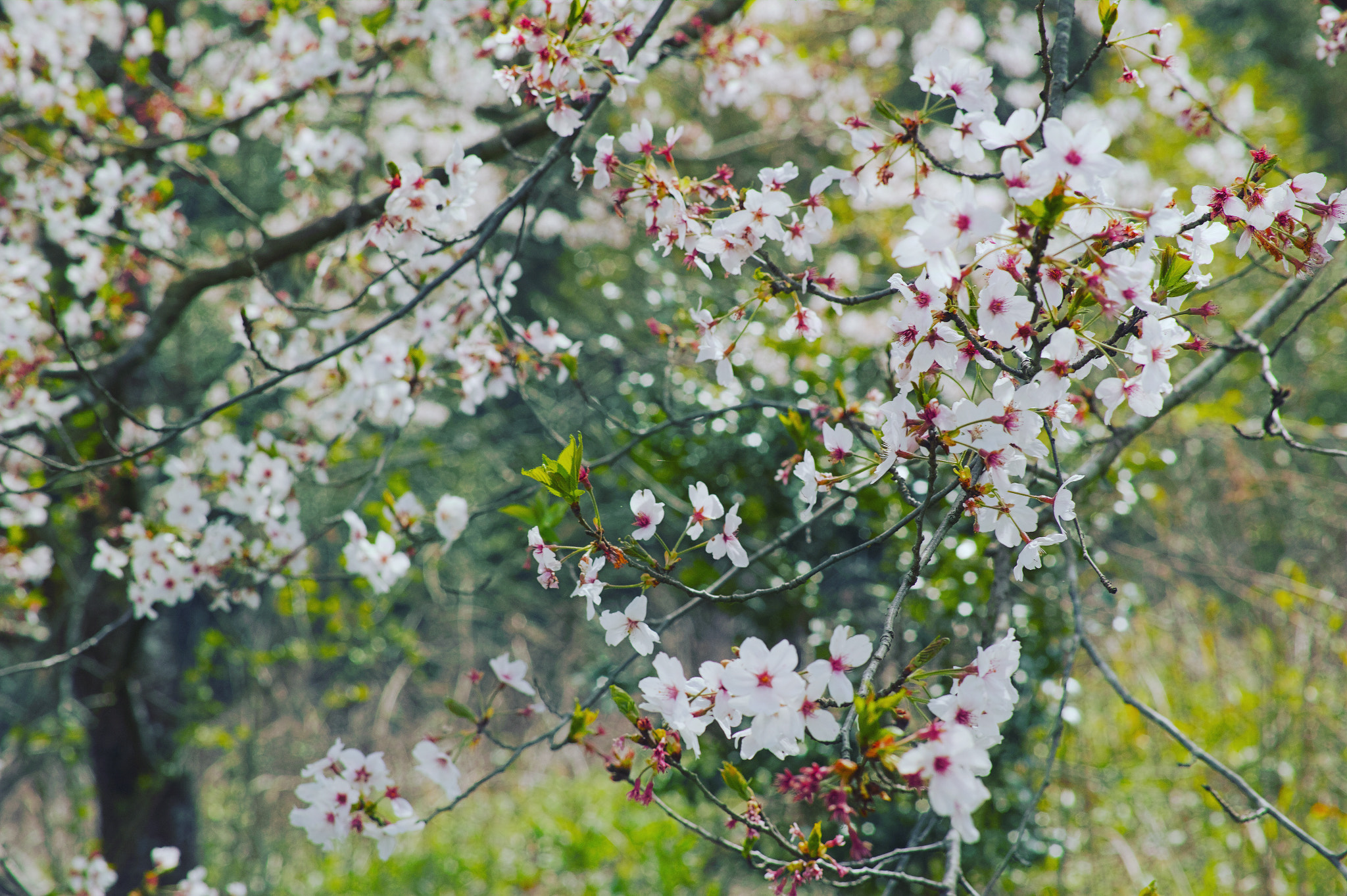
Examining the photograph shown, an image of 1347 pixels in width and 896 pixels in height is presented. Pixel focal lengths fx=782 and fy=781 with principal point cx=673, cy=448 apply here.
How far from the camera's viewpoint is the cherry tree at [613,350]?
0.91 meters

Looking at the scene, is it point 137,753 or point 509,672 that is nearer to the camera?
point 509,672

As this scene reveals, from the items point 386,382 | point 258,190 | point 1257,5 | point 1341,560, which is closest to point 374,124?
point 258,190

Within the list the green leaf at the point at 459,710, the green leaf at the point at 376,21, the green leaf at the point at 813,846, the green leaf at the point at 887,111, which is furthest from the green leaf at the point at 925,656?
the green leaf at the point at 376,21

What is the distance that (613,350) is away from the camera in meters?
2.79

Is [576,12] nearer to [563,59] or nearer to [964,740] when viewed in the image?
[563,59]

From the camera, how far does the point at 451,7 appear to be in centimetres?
231

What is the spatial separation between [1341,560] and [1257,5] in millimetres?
10230

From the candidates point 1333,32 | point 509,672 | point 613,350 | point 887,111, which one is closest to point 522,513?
point 509,672

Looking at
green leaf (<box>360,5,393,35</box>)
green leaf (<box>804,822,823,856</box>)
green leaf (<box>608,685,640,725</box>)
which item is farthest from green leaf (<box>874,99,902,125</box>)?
green leaf (<box>360,5,393,35</box>)

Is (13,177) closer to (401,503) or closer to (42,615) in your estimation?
(42,615)

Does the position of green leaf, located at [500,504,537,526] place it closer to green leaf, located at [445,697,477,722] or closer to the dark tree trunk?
green leaf, located at [445,697,477,722]

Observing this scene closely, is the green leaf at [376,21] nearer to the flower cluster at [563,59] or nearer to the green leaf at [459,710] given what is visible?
the flower cluster at [563,59]

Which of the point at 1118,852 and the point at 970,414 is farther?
the point at 1118,852

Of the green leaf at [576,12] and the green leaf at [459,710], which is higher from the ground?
the green leaf at [576,12]
